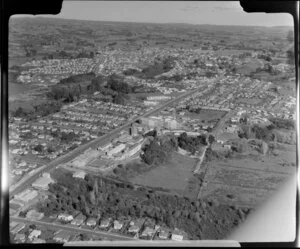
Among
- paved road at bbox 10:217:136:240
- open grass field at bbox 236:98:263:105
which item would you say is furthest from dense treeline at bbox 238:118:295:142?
paved road at bbox 10:217:136:240

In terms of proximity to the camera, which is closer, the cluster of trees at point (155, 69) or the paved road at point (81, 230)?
the paved road at point (81, 230)

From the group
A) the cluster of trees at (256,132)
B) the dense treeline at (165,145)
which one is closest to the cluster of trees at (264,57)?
the cluster of trees at (256,132)

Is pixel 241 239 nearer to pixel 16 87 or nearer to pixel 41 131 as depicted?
pixel 41 131

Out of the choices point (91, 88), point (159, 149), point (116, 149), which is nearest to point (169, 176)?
point (159, 149)

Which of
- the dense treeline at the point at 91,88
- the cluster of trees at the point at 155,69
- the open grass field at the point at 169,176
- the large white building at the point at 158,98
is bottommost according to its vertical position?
the open grass field at the point at 169,176

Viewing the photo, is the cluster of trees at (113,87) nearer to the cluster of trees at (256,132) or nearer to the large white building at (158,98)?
the large white building at (158,98)

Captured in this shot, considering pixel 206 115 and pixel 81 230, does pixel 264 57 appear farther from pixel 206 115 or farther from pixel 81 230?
pixel 81 230

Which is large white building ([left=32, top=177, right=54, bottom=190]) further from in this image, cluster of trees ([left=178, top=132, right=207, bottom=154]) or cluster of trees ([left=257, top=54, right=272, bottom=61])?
cluster of trees ([left=257, top=54, right=272, bottom=61])
